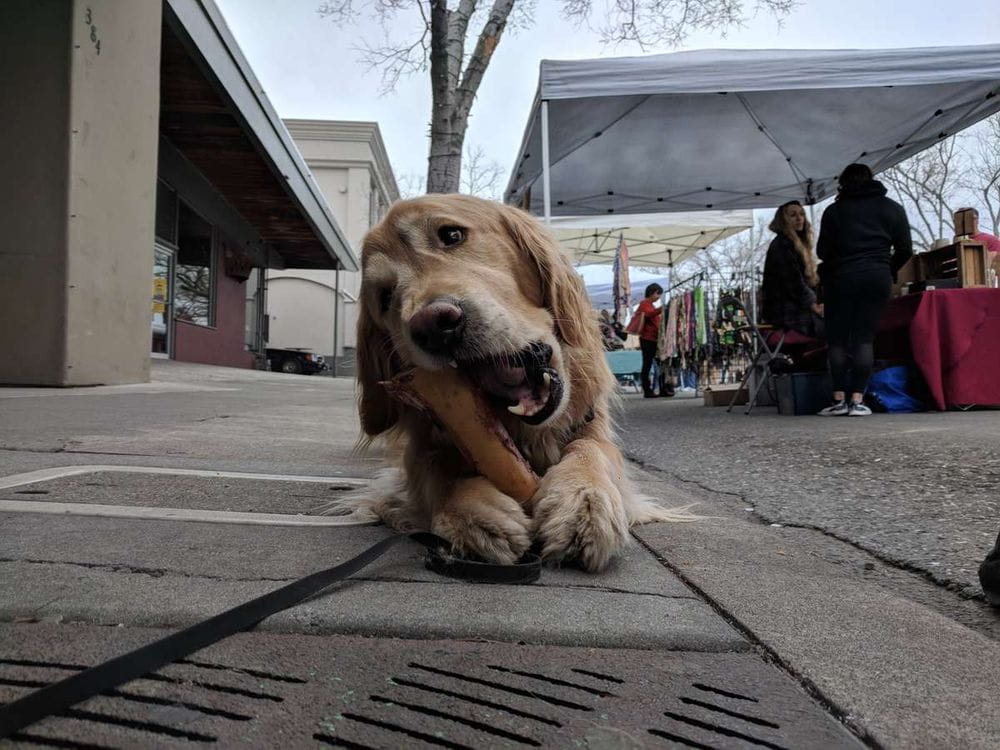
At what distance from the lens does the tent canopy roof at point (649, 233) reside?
12.6m

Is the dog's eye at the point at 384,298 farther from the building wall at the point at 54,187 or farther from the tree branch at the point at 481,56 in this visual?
the tree branch at the point at 481,56

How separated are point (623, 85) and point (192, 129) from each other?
753 centimetres

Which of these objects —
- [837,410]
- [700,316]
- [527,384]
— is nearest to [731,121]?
[700,316]

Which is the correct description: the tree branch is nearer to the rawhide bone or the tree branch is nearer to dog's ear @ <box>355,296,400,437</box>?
dog's ear @ <box>355,296,400,437</box>

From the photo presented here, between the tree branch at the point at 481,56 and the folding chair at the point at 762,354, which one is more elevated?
the tree branch at the point at 481,56

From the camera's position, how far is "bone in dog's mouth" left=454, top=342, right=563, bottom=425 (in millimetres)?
1913

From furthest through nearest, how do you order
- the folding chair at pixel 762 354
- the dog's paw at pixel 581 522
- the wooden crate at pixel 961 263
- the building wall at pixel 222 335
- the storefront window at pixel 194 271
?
the building wall at pixel 222 335, the storefront window at pixel 194 271, the folding chair at pixel 762 354, the wooden crate at pixel 961 263, the dog's paw at pixel 581 522

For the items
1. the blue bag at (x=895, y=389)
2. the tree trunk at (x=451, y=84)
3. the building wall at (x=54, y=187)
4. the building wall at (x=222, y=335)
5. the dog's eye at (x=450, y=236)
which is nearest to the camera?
the dog's eye at (x=450, y=236)

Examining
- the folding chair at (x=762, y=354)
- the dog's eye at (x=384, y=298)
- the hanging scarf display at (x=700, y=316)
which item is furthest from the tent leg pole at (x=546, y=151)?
the hanging scarf display at (x=700, y=316)

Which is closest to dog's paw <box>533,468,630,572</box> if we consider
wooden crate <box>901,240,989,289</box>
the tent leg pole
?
the tent leg pole

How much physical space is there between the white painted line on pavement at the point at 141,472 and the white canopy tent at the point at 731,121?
4430mm

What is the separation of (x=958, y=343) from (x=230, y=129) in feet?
33.3

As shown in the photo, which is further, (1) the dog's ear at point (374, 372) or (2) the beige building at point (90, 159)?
(2) the beige building at point (90, 159)

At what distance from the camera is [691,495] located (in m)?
2.89
